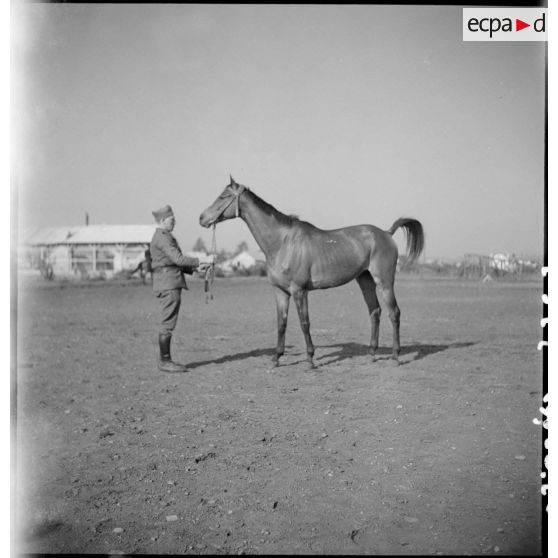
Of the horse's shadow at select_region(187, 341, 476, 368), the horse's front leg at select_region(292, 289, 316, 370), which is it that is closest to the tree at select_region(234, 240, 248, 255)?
the horse's front leg at select_region(292, 289, 316, 370)

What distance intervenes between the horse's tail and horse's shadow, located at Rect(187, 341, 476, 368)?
33.6 inches

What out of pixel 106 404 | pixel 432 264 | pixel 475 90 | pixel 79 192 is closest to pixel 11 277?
pixel 79 192

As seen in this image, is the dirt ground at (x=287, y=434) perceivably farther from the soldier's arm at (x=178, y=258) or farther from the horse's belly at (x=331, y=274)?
the soldier's arm at (x=178, y=258)

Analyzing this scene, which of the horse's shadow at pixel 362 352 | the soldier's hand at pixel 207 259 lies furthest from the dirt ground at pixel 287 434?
the soldier's hand at pixel 207 259

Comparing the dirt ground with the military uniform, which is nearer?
the dirt ground

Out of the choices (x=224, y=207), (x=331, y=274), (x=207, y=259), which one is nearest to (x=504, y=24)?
(x=331, y=274)

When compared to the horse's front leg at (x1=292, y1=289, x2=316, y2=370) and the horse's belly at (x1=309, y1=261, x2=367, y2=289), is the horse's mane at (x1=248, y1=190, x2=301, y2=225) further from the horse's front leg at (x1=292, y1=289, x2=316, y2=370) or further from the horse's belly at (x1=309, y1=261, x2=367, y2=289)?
the horse's front leg at (x1=292, y1=289, x2=316, y2=370)

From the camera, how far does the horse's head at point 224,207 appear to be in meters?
3.66

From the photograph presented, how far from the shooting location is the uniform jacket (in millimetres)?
3730

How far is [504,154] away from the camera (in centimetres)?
359

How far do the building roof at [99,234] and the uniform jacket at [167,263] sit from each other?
123 mm

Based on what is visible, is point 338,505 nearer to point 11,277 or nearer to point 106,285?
point 11,277

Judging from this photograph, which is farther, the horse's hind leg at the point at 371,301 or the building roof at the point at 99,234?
the horse's hind leg at the point at 371,301

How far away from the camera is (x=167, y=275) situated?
12.7ft
